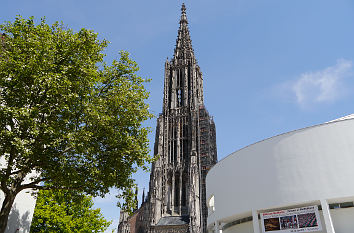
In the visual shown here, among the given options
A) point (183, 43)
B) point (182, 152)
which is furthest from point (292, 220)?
point (183, 43)

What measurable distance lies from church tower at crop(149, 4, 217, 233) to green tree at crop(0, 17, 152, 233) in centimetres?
3488

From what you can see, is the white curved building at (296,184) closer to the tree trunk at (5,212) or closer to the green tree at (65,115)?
the green tree at (65,115)

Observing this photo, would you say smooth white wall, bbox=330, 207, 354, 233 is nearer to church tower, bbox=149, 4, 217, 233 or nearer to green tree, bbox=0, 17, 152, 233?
green tree, bbox=0, 17, 152, 233

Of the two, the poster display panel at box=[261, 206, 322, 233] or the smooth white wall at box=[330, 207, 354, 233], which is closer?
the smooth white wall at box=[330, 207, 354, 233]

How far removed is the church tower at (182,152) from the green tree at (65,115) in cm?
3488

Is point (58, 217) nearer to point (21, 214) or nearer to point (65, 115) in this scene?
point (21, 214)

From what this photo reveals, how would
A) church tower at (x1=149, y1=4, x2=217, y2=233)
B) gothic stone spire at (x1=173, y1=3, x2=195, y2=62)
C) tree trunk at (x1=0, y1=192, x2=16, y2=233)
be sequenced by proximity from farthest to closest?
gothic stone spire at (x1=173, y1=3, x2=195, y2=62) → church tower at (x1=149, y1=4, x2=217, y2=233) → tree trunk at (x1=0, y1=192, x2=16, y2=233)

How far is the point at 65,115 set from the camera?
38.9 feet

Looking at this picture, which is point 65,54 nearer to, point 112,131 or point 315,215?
point 112,131

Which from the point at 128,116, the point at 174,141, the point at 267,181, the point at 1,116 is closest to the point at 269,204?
the point at 267,181

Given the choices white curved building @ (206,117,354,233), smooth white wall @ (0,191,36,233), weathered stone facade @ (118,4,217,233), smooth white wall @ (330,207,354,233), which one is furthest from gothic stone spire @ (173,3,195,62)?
smooth white wall @ (330,207,354,233)

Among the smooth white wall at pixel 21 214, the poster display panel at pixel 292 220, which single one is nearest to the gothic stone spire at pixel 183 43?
the poster display panel at pixel 292 220

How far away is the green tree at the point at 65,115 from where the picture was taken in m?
10.9

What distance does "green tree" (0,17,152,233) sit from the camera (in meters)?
10.9
